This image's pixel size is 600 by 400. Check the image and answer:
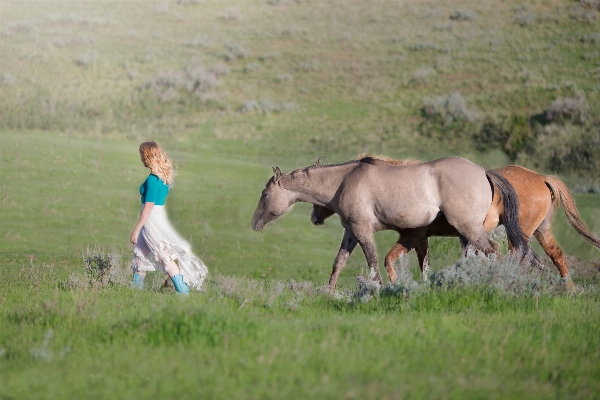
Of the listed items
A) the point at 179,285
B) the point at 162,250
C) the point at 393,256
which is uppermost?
the point at 162,250

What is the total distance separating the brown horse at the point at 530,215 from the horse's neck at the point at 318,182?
75 cm

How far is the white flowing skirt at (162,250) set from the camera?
34.3 feet

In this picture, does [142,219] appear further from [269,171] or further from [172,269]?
[269,171]

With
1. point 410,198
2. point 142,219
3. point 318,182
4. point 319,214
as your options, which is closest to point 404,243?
point 319,214

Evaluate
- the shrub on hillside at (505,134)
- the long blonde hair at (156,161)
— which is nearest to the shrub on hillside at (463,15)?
the shrub on hillside at (505,134)

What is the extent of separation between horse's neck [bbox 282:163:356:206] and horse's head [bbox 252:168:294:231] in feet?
0.35

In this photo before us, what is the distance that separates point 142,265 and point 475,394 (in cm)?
554

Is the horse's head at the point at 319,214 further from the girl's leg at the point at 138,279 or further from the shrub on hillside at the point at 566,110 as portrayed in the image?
the shrub on hillside at the point at 566,110

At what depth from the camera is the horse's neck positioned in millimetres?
12359

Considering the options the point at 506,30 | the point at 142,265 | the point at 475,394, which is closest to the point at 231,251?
the point at 142,265

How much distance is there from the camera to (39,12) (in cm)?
5394

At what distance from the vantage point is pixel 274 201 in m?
12.9

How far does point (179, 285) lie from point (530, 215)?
5697 millimetres

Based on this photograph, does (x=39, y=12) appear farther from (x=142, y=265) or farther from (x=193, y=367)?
(x=193, y=367)
